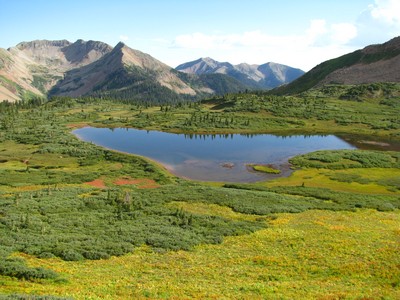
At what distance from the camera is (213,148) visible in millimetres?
120688

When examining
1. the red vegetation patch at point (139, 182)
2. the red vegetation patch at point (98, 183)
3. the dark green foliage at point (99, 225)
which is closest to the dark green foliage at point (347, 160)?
the red vegetation patch at point (139, 182)

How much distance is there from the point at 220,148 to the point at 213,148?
237 cm

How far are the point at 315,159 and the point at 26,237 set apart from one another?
8287 centimetres

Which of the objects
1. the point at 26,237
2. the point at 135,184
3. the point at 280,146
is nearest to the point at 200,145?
the point at 280,146

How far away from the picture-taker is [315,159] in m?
101

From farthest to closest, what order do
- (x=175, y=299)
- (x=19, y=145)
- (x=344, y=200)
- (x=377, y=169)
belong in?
1. (x=19, y=145)
2. (x=377, y=169)
3. (x=344, y=200)
4. (x=175, y=299)

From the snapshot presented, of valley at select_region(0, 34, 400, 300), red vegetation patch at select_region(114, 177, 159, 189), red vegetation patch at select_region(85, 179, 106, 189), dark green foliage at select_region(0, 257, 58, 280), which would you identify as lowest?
red vegetation patch at select_region(114, 177, 159, 189)

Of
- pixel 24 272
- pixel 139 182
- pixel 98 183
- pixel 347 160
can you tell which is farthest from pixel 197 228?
pixel 347 160

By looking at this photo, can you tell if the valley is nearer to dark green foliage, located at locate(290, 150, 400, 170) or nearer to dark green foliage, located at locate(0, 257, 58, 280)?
dark green foliage, located at locate(0, 257, 58, 280)

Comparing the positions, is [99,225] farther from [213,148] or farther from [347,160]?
[213,148]

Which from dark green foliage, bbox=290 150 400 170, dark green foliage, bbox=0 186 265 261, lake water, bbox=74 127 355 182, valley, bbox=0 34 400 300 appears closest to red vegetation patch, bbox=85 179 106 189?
valley, bbox=0 34 400 300

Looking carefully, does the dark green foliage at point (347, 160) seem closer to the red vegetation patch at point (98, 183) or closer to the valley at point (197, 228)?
the valley at point (197, 228)

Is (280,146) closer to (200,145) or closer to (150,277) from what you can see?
(200,145)

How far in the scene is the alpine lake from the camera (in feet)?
295
